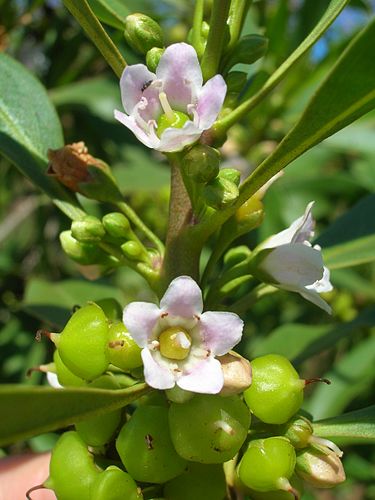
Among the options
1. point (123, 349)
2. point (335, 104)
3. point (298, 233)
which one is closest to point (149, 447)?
point (123, 349)

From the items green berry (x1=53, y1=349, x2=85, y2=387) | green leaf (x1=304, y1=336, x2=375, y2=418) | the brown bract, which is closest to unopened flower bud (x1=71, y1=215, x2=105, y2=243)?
the brown bract

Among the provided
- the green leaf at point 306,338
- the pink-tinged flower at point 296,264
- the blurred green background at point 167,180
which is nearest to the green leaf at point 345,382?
the blurred green background at point 167,180

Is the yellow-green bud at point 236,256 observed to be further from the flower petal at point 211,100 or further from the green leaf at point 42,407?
the green leaf at point 42,407

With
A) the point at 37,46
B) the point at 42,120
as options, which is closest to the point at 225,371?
the point at 42,120

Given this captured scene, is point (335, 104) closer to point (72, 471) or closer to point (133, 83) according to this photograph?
point (133, 83)

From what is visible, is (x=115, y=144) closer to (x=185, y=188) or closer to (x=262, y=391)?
(x=185, y=188)

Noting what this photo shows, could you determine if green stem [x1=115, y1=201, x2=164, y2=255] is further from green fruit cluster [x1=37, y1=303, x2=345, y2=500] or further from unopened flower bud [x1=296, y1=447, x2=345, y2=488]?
unopened flower bud [x1=296, y1=447, x2=345, y2=488]
